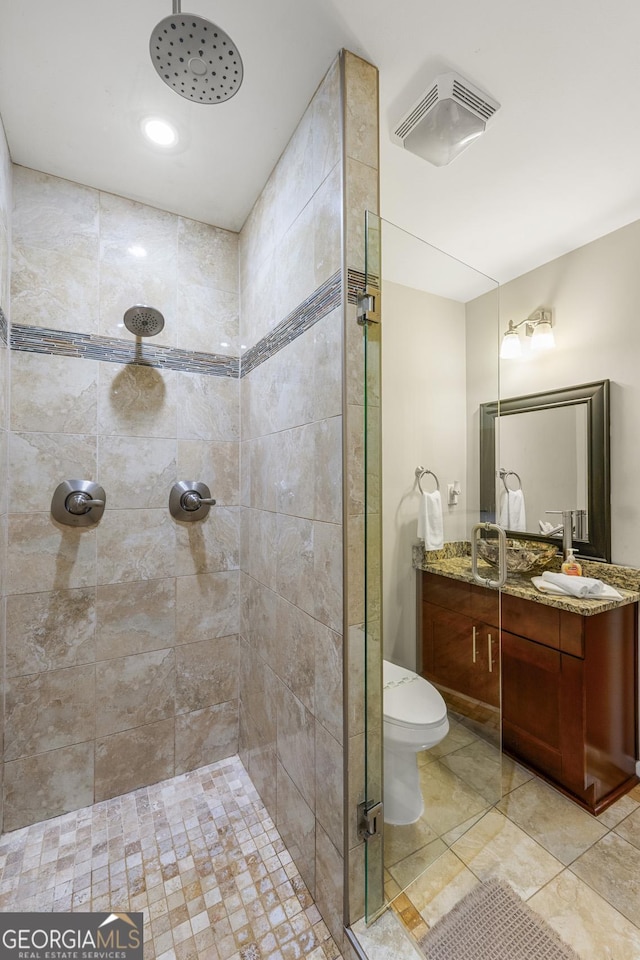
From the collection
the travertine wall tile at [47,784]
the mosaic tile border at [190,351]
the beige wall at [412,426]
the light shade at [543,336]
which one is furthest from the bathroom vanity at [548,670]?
the travertine wall tile at [47,784]

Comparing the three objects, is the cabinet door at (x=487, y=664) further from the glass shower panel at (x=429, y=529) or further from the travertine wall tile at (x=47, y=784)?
the travertine wall tile at (x=47, y=784)

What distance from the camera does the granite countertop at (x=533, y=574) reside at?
1360 mm

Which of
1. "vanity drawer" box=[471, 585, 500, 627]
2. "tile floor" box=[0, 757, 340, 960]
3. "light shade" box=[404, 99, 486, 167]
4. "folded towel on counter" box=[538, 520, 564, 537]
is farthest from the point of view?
"folded towel on counter" box=[538, 520, 564, 537]

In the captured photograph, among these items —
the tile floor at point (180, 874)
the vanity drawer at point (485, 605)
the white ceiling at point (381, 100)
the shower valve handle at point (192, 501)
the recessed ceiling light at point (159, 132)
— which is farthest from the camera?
the shower valve handle at point (192, 501)

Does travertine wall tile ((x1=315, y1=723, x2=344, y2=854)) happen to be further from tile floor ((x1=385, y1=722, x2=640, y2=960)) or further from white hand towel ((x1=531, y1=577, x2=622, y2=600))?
white hand towel ((x1=531, y1=577, x2=622, y2=600))

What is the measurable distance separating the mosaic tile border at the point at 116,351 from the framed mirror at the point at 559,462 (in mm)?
1448

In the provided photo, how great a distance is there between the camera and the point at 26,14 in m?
1.06

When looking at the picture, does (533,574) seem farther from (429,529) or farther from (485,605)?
(429,529)

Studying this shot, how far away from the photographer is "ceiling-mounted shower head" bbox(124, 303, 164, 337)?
5.21 feet

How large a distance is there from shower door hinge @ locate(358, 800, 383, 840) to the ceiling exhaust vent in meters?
2.08

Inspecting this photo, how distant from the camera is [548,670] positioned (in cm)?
177

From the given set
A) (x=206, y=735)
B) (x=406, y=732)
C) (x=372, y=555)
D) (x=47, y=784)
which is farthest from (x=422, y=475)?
(x=47, y=784)

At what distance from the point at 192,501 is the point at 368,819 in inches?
51.6

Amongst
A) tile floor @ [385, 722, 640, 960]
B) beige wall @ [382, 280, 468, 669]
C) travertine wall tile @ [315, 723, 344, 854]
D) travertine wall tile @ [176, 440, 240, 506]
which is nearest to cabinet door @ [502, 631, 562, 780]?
tile floor @ [385, 722, 640, 960]
